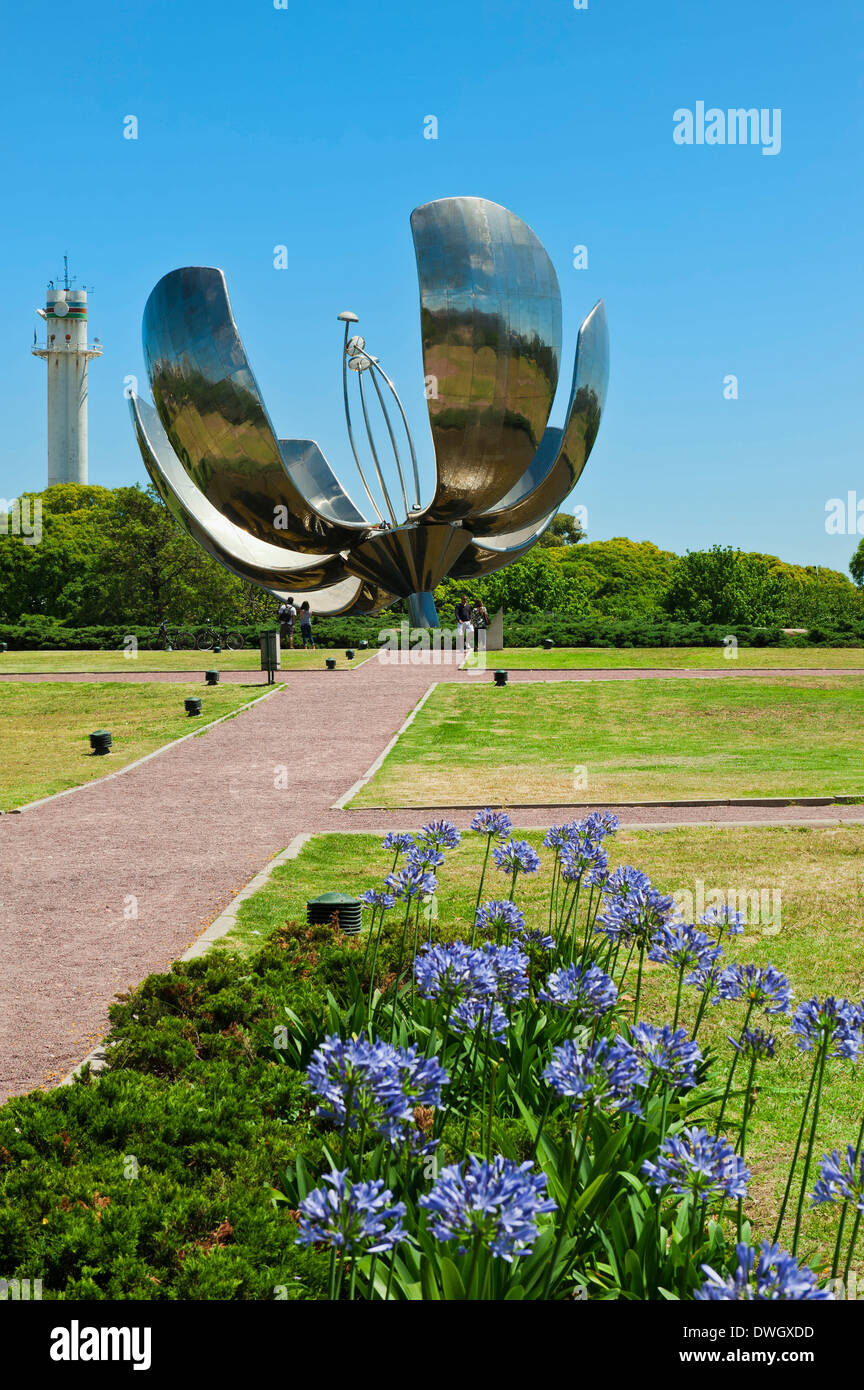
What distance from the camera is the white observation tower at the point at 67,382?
307 ft

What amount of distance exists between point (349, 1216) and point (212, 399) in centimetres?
2244

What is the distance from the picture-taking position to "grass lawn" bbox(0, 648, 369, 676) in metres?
23.8

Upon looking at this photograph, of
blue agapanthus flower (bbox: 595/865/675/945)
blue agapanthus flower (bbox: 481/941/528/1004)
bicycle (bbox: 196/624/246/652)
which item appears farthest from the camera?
bicycle (bbox: 196/624/246/652)

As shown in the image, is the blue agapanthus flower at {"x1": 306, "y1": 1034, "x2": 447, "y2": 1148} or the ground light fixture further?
the ground light fixture

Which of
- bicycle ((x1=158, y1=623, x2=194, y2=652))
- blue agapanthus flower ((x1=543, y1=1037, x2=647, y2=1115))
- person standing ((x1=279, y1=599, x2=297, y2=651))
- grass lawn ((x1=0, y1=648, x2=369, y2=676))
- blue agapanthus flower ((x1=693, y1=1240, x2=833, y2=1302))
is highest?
person standing ((x1=279, y1=599, x2=297, y2=651))

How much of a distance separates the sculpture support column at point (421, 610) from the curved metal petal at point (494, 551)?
2.05 metres

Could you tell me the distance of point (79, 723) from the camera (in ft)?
57.7

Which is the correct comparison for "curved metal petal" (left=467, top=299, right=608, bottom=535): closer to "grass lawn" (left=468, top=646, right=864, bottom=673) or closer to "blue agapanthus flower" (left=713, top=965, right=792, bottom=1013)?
"grass lawn" (left=468, top=646, right=864, bottom=673)

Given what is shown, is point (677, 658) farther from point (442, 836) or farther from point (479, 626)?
point (442, 836)

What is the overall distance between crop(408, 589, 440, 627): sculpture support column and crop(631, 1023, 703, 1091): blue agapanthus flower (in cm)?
2724

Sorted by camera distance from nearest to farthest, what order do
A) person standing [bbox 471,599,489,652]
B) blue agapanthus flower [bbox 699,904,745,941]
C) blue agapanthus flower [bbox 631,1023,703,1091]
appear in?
1. blue agapanthus flower [bbox 631,1023,703,1091]
2. blue agapanthus flower [bbox 699,904,745,941]
3. person standing [bbox 471,599,489,652]

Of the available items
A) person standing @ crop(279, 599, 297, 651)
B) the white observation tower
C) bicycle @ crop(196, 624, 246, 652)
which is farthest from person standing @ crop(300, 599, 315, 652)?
the white observation tower

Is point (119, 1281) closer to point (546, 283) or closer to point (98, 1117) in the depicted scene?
point (98, 1117)

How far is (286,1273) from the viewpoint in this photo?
314cm
